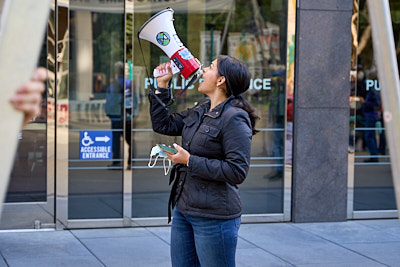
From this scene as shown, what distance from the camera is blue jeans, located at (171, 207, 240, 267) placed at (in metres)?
3.77

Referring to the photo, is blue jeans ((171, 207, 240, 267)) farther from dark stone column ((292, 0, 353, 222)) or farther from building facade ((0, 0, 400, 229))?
dark stone column ((292, 0, 353, 222))

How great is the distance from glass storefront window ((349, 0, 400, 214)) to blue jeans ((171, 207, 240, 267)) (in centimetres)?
420

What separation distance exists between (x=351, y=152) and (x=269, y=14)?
1.91 m

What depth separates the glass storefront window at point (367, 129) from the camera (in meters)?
7.66

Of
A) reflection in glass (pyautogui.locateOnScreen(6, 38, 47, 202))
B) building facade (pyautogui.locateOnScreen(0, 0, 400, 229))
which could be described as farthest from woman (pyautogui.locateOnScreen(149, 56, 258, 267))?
reflection in glass (pyautogui.locateOnScreen(6, 38, 47, 202))

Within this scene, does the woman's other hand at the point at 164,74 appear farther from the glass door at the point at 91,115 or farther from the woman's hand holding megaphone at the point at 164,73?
the glass door at the point at 91,115

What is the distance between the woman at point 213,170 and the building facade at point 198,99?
9.18 feet

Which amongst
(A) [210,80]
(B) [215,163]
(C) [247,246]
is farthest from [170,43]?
(C) [247,246]

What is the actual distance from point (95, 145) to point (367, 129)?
330cm

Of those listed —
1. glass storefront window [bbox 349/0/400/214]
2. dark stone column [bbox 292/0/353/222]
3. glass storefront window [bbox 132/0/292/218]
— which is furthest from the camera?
glass storefront window [bbox 349/0/400/214]

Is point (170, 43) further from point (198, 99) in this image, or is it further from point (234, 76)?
point (198, 99)

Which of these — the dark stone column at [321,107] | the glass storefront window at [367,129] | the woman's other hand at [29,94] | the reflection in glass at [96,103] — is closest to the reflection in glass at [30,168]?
the reflection in glass at [96,103]

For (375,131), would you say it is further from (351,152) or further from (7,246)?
(7,246)

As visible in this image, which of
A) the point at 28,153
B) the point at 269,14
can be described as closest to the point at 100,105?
the point at 28,153
